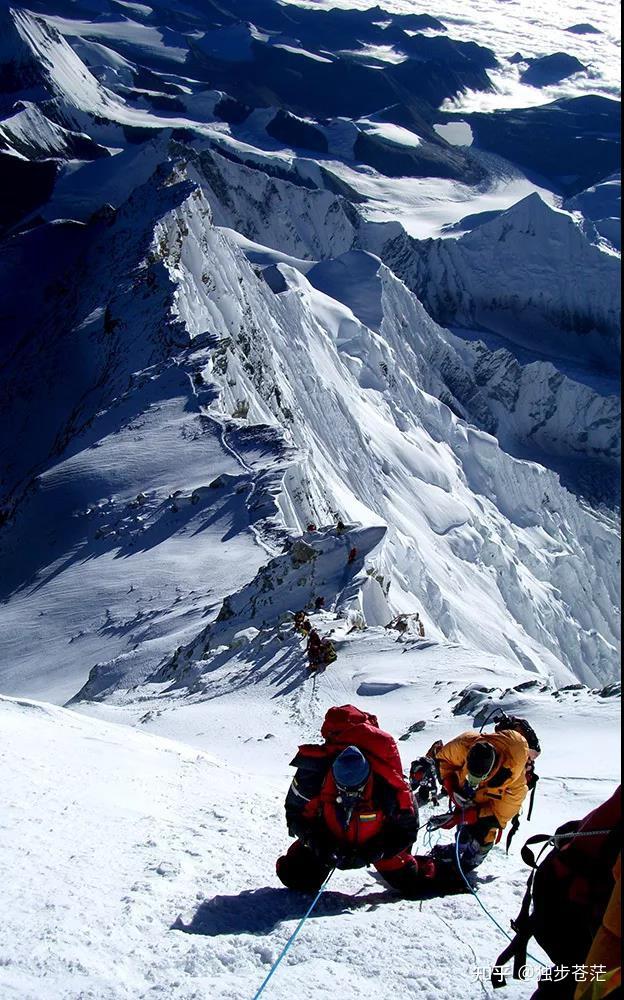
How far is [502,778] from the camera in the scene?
6785mm

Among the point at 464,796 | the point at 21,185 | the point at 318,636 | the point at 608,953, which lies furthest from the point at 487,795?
the point at 21,185

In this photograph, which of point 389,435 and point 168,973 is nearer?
point 168,973

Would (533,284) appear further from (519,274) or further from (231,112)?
(231,112)

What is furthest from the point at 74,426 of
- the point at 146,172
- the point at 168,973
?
the point at 146,172

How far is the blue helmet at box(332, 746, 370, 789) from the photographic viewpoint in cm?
608

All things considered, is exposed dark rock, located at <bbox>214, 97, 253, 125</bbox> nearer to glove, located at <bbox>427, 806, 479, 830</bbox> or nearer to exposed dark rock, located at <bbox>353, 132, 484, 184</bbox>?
exposed dark rock, located at <bbox>353, 132, 484, 184</bbox>

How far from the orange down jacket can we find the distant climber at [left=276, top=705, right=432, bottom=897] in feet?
2.57

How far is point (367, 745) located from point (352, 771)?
0.24 metres

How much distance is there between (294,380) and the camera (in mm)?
54969

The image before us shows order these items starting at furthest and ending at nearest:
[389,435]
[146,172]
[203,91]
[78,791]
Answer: [203,91], [146,172], [389,435], [78,791]

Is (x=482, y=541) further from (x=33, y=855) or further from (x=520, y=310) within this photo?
(x=520, y=310)

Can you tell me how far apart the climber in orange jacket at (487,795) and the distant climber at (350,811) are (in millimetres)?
558

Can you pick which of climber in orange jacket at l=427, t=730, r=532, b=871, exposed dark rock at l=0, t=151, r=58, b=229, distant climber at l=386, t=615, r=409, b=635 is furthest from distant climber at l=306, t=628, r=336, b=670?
exposed dark rock at l=0, t=151, r=58, b=229

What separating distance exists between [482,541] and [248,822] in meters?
60.4
